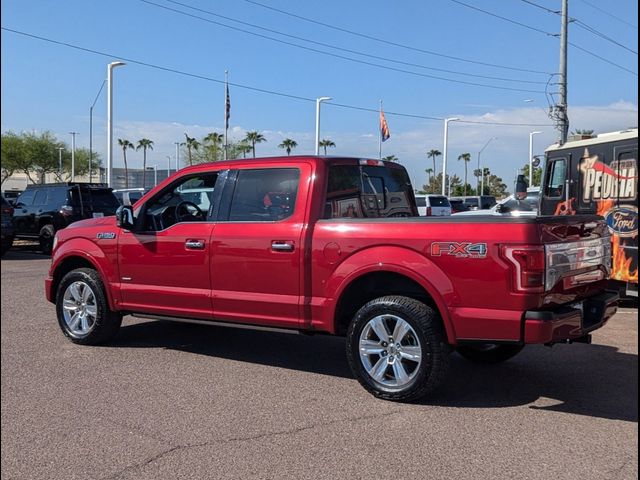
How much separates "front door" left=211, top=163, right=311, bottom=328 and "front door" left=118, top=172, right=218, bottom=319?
18 cm

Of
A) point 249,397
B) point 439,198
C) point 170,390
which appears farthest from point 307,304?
point 439,198

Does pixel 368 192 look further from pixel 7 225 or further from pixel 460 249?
pixel 7 225

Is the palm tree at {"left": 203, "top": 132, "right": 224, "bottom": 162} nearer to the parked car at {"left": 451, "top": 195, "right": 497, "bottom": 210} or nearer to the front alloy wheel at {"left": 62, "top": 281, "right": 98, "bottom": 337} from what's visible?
the parked car at {"left": 451, "top": 195, "right": 497, "bottom": 210}

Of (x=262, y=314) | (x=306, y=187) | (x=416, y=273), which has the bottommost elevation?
(x=262, y=314)

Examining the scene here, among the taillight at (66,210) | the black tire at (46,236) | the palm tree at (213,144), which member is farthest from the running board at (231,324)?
the palm tree at (213,144)

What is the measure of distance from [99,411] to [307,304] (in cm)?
183

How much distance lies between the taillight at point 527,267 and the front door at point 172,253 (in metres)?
2.77

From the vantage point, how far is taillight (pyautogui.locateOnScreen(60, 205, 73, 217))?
15961 mm

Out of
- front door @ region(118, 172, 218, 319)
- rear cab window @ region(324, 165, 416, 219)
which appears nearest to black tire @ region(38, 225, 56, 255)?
front door @ region(118, 172, 218, 319)

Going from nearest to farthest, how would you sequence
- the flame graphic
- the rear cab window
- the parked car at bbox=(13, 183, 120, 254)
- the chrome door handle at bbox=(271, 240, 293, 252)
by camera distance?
the chrome door handle at bbox=(271, 240, 293, 252) → the rear cab window → the flame graphic → the parked car at bbox=(13, 183, 120, 254)

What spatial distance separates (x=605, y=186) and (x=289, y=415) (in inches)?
279

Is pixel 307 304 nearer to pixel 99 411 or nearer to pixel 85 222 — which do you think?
pixel 99 411

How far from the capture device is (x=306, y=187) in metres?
5.54

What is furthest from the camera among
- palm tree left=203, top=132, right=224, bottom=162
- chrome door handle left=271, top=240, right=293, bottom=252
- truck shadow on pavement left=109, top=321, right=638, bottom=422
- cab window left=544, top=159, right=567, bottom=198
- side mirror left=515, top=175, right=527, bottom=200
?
palm tree left=203, top=132, right=224, bottom=162
